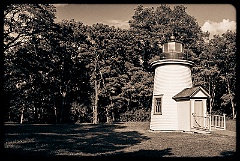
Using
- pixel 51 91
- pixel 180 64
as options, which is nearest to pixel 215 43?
pixel 180 64

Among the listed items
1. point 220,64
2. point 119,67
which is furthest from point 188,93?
point 220,64

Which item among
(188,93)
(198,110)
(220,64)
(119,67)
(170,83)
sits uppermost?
(220,64)

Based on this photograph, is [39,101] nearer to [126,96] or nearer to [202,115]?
[126,96]

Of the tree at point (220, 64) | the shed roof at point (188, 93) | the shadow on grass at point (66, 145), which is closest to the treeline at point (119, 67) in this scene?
the tree at point (220, 64)

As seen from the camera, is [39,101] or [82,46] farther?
[39,101]

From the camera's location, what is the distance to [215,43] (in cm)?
3347

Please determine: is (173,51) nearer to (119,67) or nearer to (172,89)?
(172,89)

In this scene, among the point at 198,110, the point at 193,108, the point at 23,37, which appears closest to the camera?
the point at 23,37

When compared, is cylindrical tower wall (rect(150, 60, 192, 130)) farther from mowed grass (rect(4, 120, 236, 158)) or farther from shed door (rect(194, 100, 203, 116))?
mowed grass (rect(4, 120, 236, 158))

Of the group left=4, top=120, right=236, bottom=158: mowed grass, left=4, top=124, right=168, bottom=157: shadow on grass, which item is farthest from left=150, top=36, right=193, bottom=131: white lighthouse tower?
left=4, top=120, right=236, bottom=158: mowed grass

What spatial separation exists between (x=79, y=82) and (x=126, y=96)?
7.13m

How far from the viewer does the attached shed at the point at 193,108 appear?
1678cm

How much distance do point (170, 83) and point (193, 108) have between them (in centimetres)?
257

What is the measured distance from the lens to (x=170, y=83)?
18297mm
